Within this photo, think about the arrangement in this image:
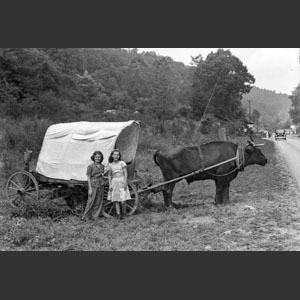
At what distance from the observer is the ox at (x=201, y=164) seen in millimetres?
9711

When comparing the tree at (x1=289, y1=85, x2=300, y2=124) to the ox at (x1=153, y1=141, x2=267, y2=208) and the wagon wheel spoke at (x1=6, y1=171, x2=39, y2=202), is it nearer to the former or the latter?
the ox at (x1=153, y1=141, x2=267, y2=208)

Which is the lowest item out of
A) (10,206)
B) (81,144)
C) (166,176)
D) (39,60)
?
(10,206)

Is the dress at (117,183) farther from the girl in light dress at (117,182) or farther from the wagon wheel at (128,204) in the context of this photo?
the wagon wheel at (128,204)

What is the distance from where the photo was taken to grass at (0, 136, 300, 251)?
643 cm

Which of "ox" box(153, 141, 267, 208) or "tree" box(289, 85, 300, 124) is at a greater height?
"tree" box(289, 85, 300, 124)

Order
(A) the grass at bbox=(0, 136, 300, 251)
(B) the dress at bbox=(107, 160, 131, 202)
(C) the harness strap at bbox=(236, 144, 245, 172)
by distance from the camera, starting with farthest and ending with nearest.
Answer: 1. (C) the harness strap at bbox=(236, 144, 245, 172)
2. (B) the dress at bbox=(107, 160, 131, 202)
3. (A) the grass at bbox=(0, 136, 300, 251)

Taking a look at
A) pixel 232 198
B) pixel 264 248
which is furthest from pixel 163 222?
pixel 232 198

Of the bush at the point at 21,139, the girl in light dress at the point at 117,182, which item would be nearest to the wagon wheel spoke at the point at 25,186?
the girl in light dress at the point at 117,182

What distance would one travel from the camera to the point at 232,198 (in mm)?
10812

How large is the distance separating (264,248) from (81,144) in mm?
4812

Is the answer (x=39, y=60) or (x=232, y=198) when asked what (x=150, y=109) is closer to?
Result: (x=39, y=60)

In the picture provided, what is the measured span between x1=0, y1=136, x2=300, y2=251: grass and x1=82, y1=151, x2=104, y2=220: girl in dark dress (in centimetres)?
26

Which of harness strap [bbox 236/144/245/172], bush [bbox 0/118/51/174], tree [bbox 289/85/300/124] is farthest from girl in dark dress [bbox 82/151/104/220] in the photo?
tree [bbox 289/85/300/124]

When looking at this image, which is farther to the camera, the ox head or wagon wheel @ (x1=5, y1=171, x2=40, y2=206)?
the ox head
